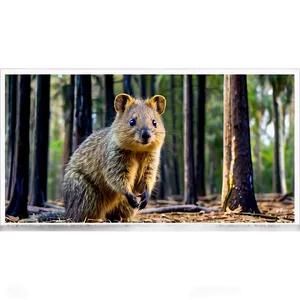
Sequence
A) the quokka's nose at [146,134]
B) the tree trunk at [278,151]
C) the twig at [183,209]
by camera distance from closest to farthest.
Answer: the quokka's nose at [146,134] < the twig at [183,209] < the tree trunk at [278,151]

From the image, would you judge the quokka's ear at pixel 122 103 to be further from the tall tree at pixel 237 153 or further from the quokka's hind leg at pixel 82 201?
the tall tree at pixel 237 153

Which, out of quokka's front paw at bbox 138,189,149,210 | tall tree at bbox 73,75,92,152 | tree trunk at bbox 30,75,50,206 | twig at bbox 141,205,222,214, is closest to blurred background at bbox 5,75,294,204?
tree trunk at bbox 30,75,50,206

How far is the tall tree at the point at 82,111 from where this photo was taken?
4719mm

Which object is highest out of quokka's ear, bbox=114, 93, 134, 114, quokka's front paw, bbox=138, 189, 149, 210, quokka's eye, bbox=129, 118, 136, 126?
quokka's ear, bbox=114, 93, 134, 114

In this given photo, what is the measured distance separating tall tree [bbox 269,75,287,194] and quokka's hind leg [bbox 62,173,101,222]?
4.08 meters

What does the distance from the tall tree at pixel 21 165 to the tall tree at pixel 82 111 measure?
55 centimetres

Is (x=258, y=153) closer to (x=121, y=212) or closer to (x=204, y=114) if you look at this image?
(x=204, y=114)

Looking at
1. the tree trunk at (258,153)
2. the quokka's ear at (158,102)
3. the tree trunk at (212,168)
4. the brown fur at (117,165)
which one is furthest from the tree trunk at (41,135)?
the tree trunk at (258,153)

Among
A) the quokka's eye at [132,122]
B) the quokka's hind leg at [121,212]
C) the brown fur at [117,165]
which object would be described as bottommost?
the quokka's hind leg at [121,212]

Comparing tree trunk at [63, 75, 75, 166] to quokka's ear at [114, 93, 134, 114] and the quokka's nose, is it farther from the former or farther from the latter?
the quokka's nose

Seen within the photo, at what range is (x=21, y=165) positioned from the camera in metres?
4.28

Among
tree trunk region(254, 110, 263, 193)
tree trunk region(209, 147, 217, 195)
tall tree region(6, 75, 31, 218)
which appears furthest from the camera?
tree trunk region(254, 110, 263, 193)

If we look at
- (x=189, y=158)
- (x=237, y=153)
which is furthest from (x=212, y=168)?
(x=237, y=153)

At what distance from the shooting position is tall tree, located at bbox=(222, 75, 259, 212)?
431cm
